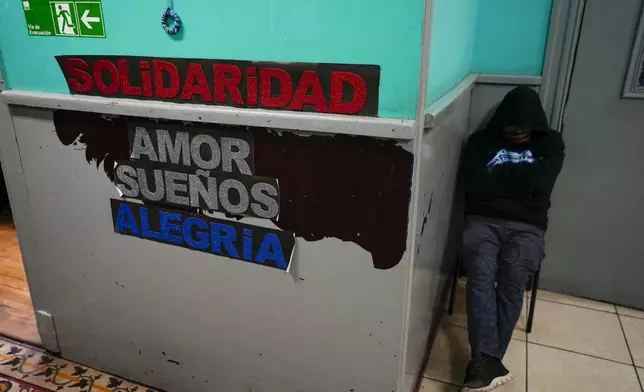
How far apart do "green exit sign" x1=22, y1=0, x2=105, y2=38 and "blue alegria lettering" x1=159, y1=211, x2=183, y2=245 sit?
1.83 feet

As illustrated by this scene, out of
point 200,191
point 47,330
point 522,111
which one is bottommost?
point 47,330

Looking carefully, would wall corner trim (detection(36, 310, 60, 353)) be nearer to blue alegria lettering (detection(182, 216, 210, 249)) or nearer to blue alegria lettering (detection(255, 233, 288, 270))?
blue alegria lettering (detection(182, 216, 210, 249))

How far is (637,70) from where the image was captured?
1.88 meters

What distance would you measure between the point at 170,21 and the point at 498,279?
4.86 feet

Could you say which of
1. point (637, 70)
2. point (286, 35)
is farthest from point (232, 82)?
point (637, 70)

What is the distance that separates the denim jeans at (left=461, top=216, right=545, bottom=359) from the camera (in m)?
1.75

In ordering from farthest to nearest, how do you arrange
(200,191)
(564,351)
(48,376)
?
(564,351), (48,376), (200,191)

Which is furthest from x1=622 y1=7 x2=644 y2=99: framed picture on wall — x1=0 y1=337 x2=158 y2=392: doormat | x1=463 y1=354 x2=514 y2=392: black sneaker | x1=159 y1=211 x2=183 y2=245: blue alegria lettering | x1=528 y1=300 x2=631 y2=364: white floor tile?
x1=0 y1=337 x2=158 y2=392: doormat

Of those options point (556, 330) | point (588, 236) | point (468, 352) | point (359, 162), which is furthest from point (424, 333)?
point (588, 236)

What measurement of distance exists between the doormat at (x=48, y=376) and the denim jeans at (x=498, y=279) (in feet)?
4.20

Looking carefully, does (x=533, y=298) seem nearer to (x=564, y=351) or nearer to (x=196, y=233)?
(x=564, y=351)

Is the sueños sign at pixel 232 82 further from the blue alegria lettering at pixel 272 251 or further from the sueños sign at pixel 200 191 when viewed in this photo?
the blue alegria lettering at pixel 272 251

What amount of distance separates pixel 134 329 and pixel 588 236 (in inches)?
80.0

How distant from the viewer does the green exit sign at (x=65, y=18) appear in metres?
1.33
